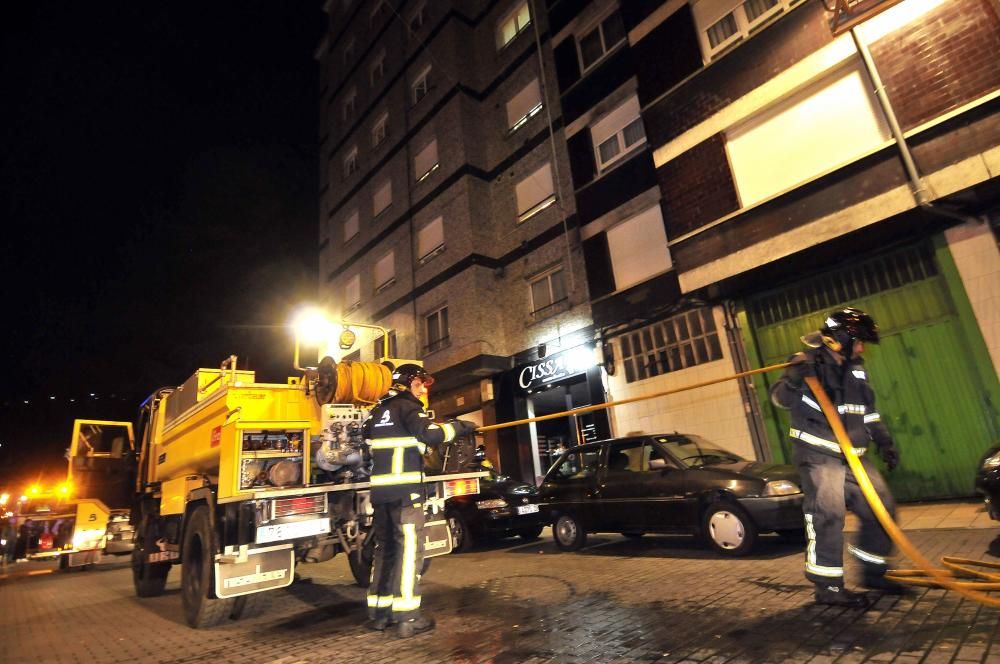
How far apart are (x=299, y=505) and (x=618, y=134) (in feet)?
39.4

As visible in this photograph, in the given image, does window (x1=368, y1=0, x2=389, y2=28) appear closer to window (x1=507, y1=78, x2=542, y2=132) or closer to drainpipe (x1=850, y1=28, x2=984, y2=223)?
window (x1=507, y1=78, x2=542, y2=132)

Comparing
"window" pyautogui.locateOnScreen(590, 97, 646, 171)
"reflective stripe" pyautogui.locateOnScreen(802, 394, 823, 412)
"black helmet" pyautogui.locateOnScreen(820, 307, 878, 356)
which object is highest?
"window" pyautogui.locateOnScreen(590, 97, 646, 171)

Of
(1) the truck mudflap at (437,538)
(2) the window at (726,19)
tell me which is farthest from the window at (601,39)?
(1) the truck mudflap at (437,538)

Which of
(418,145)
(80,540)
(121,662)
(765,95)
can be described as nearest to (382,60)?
(418,145)

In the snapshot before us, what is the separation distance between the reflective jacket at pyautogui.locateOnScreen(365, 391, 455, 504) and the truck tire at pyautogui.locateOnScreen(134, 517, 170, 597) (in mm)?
4806

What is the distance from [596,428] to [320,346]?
47.3ft

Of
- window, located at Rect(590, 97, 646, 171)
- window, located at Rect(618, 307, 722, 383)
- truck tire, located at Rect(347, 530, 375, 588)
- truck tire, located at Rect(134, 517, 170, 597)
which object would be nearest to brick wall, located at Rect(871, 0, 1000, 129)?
window, located at Rect(618, 307, 722, 383)

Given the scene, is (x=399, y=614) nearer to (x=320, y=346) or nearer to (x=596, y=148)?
(x=596, y=148)

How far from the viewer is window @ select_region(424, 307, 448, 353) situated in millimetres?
17281

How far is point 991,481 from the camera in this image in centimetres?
462

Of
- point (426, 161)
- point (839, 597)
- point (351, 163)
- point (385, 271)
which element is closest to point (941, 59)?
point (839, 597)

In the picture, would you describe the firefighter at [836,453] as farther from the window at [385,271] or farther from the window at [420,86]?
the window at [420,86]

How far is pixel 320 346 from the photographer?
23.0 meters

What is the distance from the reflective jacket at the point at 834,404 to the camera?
3.88 metres
